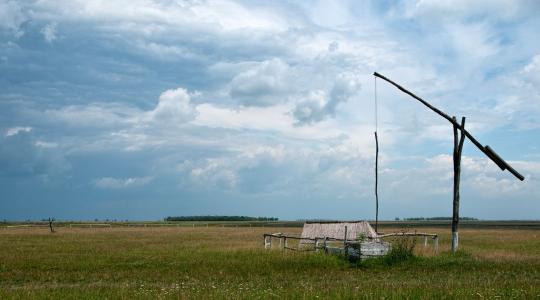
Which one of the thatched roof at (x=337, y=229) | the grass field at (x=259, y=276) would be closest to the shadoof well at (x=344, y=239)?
the thatched roof at (x=337, y=229)

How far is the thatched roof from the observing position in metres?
32.2

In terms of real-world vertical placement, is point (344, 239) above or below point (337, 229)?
below

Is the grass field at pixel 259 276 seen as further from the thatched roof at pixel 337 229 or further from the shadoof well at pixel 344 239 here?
the thatched roof at pixel 337 229

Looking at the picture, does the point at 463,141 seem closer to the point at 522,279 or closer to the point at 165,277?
the point at 522,279

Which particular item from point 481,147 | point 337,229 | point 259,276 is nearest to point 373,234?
point 337,229

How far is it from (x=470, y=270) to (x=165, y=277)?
34.8ft

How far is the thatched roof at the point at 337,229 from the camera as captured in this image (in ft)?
106

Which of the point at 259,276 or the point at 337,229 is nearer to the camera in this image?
the point at 259,276

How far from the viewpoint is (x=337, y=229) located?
111 ft

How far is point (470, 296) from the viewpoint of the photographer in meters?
12.8

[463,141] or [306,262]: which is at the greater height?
[463,141]

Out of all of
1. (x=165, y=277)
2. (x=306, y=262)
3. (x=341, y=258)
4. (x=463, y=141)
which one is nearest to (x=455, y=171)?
(x=463, y=141)

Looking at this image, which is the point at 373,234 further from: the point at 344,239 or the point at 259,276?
the point at 259,276

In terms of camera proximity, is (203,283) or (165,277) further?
(165,277)
